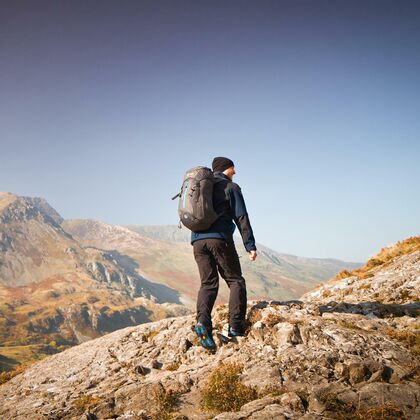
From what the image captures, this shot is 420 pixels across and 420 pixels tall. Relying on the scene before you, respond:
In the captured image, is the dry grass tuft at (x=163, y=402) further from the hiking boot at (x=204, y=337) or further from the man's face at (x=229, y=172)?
the man's face at (x=229, y=172)

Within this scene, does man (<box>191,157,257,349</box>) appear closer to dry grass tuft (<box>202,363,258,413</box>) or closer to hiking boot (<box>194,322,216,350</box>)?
hiking boot (<box>194,322,216,350</box>)

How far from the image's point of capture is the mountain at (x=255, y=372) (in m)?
5.27

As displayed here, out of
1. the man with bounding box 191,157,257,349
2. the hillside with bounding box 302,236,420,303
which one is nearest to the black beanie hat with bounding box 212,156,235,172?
the man with bounding box 191,157,257,349

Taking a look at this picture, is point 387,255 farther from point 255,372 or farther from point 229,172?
point 255,372

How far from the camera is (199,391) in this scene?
605 centimetres

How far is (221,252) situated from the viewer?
23.1 feet

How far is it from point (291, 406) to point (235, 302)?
258 centimetres

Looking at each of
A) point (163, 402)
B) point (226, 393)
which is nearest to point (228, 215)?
point (226, 393)

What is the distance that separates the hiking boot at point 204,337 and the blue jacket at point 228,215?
2.04 meters

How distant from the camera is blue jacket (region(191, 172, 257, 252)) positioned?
7.15 metres

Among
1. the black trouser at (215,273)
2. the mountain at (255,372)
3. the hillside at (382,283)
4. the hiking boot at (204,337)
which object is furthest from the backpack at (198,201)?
the hillside at (382,283)

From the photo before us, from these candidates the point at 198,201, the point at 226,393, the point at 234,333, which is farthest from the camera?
the point at 234,333

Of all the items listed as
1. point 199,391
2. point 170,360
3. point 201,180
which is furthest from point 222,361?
point 201,180

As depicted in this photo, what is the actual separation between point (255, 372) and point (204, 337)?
1439 mm
